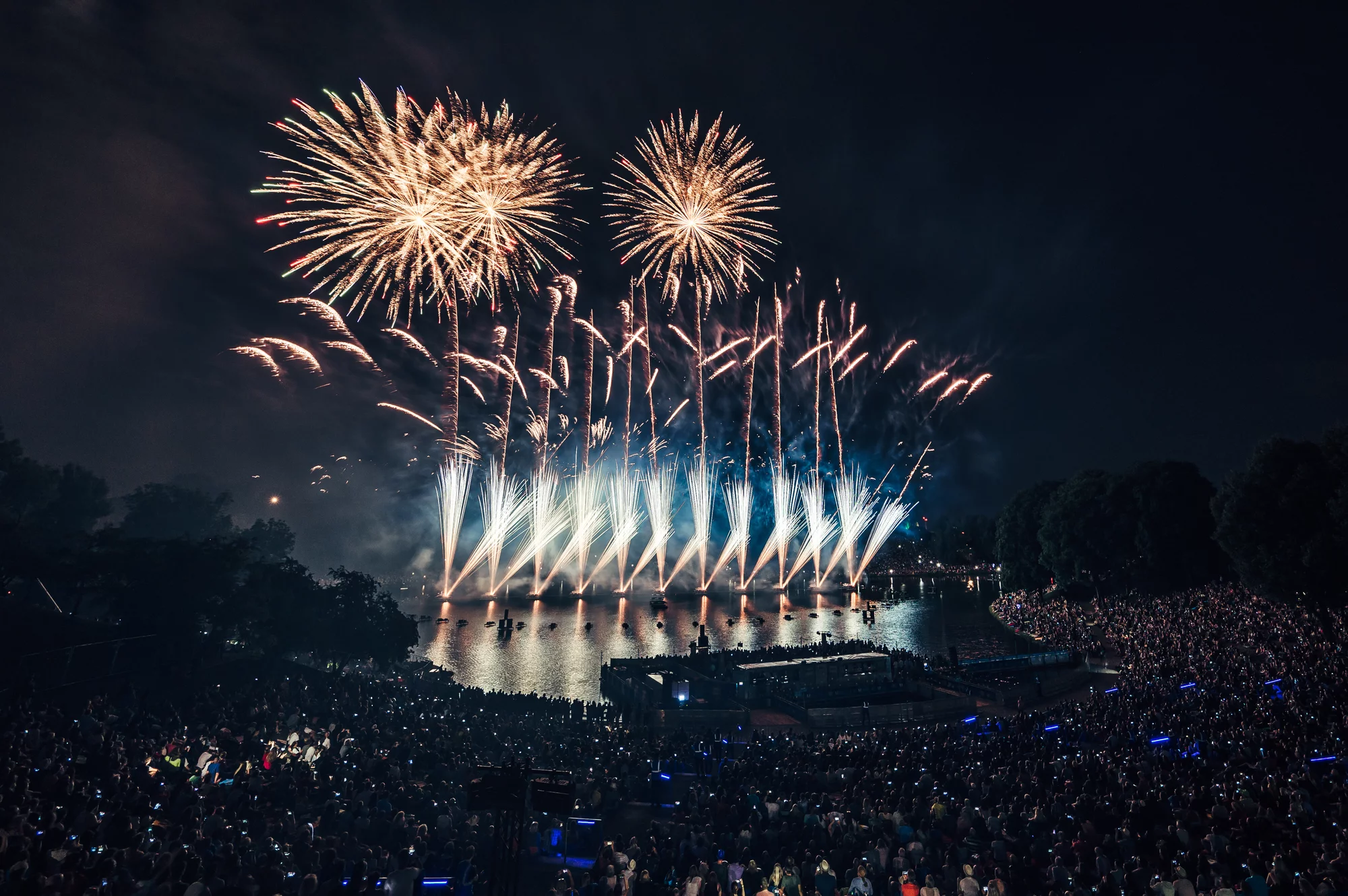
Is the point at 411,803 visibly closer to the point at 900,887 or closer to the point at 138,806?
the point at 138,806

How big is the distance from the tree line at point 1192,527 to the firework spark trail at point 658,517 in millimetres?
40803

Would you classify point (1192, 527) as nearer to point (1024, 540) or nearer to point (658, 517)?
point (1024, 540)

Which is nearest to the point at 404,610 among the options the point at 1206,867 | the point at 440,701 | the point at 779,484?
the point at 779,484

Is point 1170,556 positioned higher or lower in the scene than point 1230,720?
higher

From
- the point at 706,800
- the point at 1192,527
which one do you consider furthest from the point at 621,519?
the point at 706,800

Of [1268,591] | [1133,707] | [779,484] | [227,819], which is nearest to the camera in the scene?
[227,819]

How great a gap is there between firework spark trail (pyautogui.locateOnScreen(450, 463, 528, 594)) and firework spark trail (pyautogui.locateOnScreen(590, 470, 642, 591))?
12.7m

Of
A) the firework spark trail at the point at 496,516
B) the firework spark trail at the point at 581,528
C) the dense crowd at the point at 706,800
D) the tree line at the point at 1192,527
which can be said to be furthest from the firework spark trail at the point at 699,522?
the dense crowd at the point at 706,800

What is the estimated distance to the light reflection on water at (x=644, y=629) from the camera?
4403 cm

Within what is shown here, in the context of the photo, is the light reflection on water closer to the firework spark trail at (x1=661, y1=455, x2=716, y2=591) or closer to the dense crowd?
the firework spark trail at (x1=661, y1=455, x2=716, y2=591)

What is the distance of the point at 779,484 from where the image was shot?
6988 centimetres

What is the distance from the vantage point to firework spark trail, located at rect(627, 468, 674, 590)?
3109 inches

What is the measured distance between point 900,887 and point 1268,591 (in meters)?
39.6

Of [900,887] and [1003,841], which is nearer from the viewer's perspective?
[900,887]
